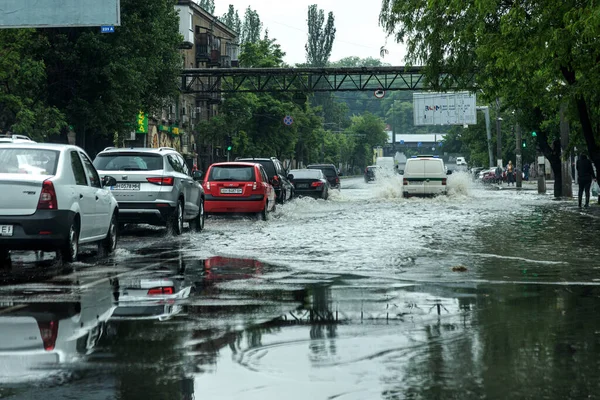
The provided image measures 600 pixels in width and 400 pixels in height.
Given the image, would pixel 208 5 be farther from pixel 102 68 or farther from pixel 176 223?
pixel 176 223

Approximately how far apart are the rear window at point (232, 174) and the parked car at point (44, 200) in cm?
1212

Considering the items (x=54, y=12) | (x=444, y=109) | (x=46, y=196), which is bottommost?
(x=46, y=196)

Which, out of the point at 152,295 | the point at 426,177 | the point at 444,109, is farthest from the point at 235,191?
the point at 444,109

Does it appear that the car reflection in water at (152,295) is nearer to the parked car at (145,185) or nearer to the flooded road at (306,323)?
the flooded road at (306,323)

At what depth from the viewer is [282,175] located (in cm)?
3778

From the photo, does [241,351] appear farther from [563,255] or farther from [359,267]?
[563,255]

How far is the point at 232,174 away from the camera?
90.1 feet

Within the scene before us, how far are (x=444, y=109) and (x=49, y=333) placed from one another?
268 ft

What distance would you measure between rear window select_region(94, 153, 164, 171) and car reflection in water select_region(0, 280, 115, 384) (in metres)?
10.3

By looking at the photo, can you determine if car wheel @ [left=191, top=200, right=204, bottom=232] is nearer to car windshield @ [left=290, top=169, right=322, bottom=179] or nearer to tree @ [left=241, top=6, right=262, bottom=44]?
car windshield @ [left=290, top=169, right=322, bottom=179]

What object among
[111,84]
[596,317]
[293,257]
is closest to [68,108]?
[111,84]

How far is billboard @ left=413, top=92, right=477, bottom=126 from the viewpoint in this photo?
286ft

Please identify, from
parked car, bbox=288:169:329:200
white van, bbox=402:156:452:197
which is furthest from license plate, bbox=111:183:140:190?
white van, bbox=402:156:452:197

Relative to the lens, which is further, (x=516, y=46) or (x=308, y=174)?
(x=308, y=174)
